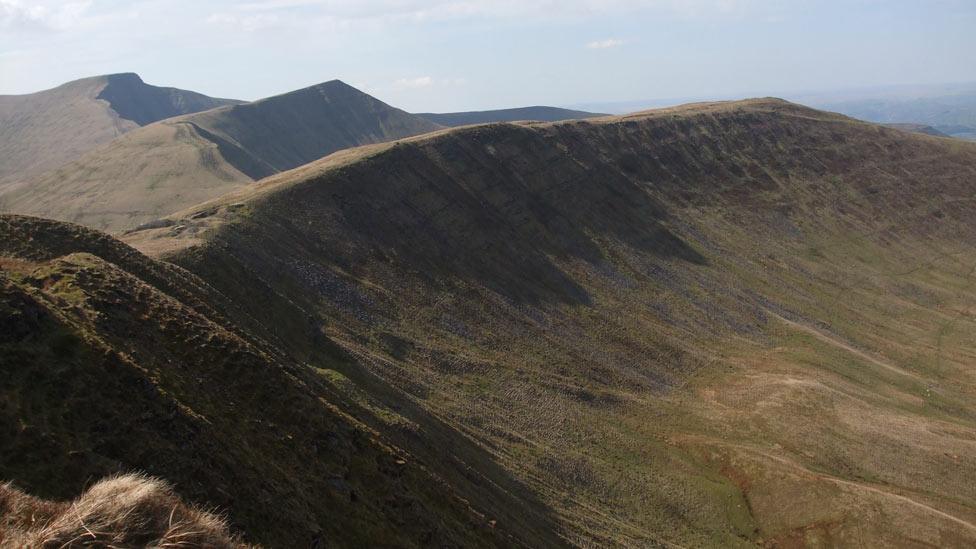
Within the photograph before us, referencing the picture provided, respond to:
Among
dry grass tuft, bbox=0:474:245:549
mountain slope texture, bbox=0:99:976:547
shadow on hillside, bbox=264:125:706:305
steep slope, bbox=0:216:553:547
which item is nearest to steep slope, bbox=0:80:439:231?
shadow on hillside, bbox=264:125:706:305

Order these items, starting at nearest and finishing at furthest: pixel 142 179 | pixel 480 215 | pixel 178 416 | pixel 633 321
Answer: pixel 178 416 < pixel 633 321 < pixel 480 215 < pixel 142 179

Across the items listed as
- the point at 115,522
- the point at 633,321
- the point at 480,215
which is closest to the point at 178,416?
the point at 115,522

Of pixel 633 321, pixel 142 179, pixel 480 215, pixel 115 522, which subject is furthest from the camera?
pixel 142 179

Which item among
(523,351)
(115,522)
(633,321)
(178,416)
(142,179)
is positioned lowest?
(633,321)

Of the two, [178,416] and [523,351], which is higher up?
[178,416]

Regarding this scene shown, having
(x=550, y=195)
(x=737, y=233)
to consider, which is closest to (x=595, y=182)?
(x=550, y=195)

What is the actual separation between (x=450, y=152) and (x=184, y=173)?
71510 millimetres

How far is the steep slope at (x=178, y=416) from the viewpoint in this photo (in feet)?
53.0

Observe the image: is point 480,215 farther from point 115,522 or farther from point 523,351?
point 115,522

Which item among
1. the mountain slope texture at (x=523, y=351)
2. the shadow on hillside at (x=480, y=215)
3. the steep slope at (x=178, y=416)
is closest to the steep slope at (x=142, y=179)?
the shadow on hillside at (x=480, y=215)

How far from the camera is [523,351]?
203ft

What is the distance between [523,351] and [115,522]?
53.3m

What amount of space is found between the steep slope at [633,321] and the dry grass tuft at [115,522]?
22.6m

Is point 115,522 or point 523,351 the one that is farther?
point 523,351
